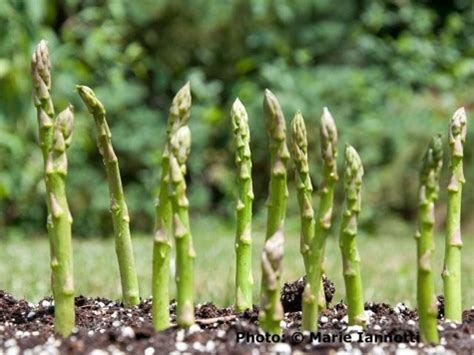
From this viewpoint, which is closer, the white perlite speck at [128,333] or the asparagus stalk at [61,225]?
the white perlite speck at [128,333]

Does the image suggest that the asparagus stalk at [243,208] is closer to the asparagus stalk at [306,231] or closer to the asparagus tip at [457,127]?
the asparagus stalk at [306,231]

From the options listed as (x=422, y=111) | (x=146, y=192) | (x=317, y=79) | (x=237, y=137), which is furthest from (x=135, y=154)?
(x=237, y=137)

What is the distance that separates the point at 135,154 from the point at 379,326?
7.60m

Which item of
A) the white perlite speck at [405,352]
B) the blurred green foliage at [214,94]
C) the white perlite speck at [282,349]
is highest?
the blurred green foliage at [214,94]

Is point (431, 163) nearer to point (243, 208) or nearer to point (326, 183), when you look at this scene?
point (326, 183)

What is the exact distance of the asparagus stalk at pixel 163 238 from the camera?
2.52m

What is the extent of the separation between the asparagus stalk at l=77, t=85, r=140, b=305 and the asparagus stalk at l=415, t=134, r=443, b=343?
0.93 m

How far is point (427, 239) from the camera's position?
2.34 metres

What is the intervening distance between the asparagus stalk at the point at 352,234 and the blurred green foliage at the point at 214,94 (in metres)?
6.10

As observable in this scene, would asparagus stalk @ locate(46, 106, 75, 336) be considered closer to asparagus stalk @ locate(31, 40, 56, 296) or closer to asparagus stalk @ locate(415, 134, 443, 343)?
asparagus stalk @ locate(31, 40, 56, 296)

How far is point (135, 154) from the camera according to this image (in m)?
10.0

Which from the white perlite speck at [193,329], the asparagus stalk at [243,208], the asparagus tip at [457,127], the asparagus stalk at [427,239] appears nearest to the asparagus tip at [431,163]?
the asparagus stalk at [427,239]

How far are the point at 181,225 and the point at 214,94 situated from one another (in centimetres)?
811

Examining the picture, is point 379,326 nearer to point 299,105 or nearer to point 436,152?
point 436,152
